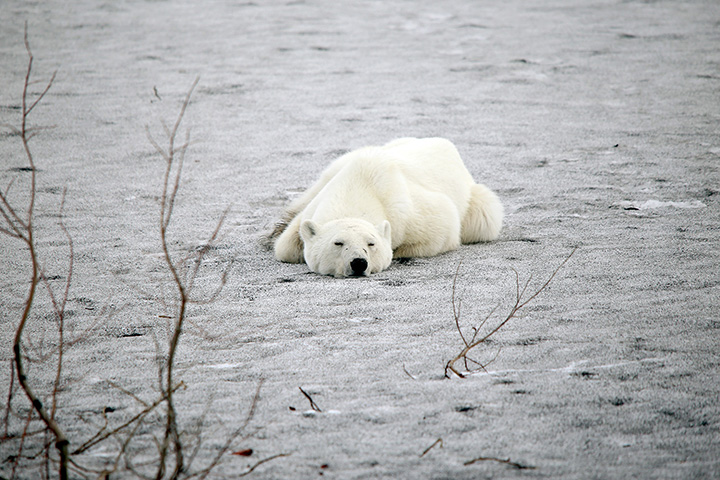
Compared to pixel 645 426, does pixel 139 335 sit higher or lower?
lower

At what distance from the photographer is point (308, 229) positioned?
539 centimetres

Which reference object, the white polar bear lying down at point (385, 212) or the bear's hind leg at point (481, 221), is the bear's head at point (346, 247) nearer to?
the white polar bear lying down at point (385, 212)

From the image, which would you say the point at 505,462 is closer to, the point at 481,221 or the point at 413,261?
the point at 413,261

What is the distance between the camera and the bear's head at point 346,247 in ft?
17.0

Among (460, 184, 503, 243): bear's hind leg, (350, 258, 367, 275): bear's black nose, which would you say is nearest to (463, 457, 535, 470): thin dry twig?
(350, 258, 367, 275): bear's black nose

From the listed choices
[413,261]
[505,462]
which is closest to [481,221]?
[413,261]

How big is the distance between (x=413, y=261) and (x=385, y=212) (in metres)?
0.46

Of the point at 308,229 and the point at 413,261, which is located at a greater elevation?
the point at 308,229

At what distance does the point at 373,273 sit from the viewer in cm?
536

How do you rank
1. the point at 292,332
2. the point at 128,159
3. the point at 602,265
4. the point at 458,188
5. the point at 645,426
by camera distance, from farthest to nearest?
the point at 128,159 < the point at 458,188 < the point at 602,265 < the point at 292,332 < the point at 645,426

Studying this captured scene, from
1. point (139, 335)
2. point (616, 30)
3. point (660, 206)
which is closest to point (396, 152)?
point (660, 206)

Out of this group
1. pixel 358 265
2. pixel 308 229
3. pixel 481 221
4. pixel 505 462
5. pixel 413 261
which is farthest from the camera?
pixel 481 221

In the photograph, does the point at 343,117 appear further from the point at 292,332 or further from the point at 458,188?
the point at 292,332

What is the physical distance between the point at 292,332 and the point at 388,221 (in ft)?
5.84
